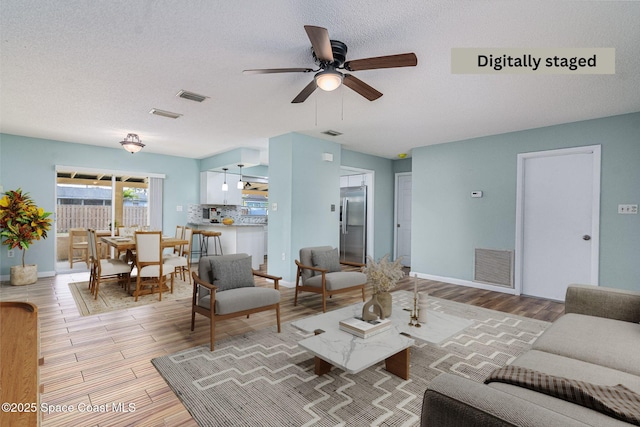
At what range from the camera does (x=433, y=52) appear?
8.25 feet

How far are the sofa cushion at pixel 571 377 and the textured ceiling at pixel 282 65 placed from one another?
2.15 metres

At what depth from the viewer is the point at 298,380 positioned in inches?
91.3

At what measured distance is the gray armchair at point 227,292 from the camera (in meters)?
2.84

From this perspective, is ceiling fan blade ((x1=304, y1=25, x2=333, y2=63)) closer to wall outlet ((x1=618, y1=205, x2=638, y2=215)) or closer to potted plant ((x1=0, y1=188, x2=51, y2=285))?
wall outlet ((x1=618, y1=205, x2=638, y2=215))

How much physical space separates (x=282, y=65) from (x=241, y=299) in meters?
2.19

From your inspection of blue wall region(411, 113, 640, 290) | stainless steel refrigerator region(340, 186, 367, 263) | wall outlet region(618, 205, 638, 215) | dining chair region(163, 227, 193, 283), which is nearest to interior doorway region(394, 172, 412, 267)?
stainless steel refrigerator region(340, 186, 367, 263)

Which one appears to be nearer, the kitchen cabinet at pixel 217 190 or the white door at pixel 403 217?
the white door at pixel 403 217

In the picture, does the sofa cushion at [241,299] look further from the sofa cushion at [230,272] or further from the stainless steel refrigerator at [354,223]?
the stainless steel refrigerator at [354,223]

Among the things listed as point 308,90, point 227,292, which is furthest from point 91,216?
point 308,90

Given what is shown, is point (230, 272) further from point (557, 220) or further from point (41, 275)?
point (41, 275)

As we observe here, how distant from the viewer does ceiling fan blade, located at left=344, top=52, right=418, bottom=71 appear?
207cm

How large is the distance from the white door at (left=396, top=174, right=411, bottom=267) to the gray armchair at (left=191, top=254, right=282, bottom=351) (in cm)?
477

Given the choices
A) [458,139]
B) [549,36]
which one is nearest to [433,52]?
[549,36]

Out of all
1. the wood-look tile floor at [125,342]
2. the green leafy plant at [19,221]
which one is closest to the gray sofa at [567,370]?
the wood-look tile floor at [125,342]
